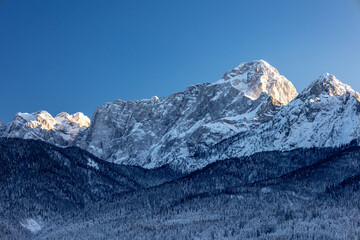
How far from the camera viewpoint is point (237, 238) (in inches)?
7869

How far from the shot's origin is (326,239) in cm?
18762

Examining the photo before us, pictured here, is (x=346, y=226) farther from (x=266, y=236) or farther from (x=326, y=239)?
(x=266, y=236)

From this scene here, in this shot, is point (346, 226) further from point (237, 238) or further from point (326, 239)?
point (237, 238)

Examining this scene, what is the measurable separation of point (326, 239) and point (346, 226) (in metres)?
12.8

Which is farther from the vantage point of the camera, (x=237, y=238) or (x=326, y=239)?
(x=237, y=238)

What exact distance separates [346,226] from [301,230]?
52.4 feet

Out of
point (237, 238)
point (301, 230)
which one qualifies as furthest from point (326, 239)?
point (237, 238)

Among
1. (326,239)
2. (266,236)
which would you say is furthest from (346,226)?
(266,236)

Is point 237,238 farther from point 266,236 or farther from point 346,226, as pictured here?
point 346,226

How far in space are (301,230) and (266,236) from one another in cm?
1416

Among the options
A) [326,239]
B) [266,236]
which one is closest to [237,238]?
[266,236]

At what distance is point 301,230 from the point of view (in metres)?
198

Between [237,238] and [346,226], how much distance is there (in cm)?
3934
